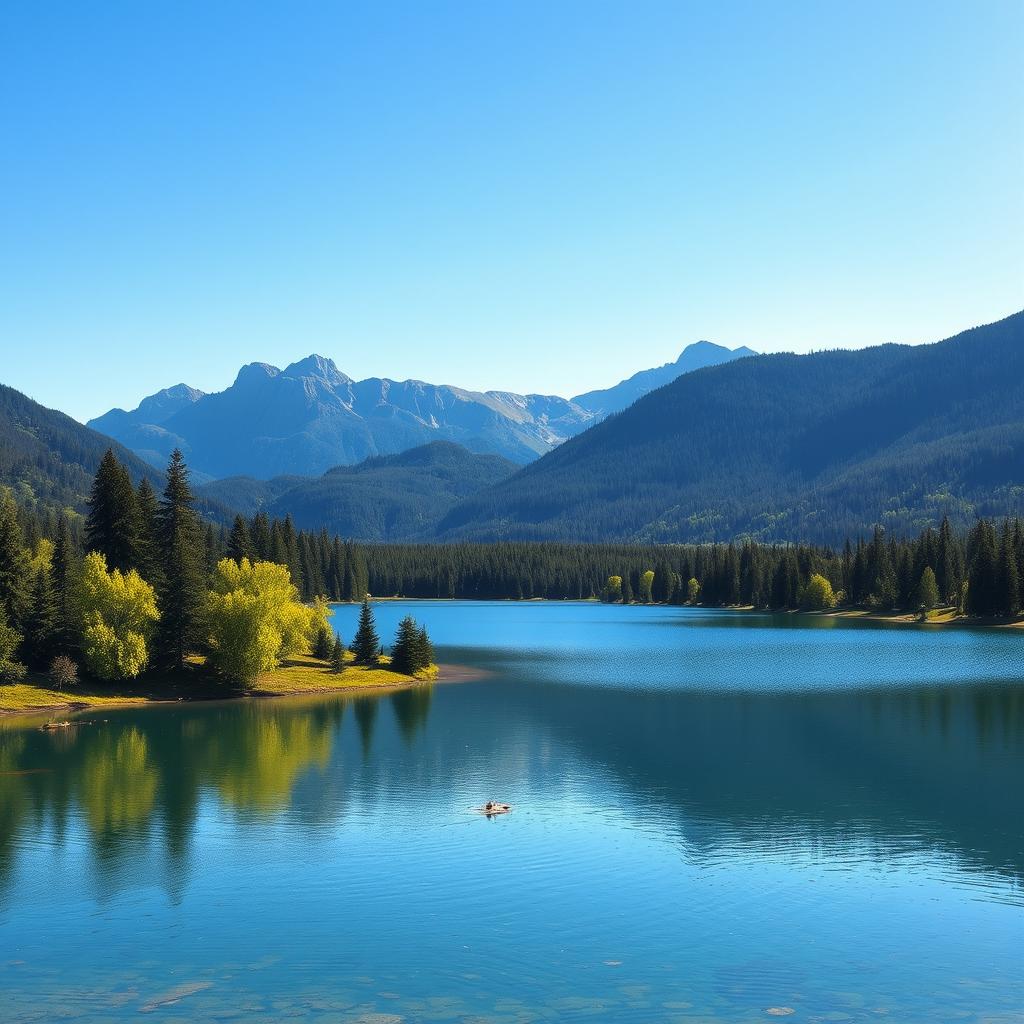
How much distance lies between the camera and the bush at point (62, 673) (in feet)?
307

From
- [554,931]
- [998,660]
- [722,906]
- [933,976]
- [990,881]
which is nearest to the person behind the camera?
[933,976]

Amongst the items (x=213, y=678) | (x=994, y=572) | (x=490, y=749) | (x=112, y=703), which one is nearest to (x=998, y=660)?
(x=994, y=572)

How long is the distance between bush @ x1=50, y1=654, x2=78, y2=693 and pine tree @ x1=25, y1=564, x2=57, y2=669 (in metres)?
1.97

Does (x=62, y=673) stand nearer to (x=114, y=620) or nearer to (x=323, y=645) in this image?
(x=114, y=620)

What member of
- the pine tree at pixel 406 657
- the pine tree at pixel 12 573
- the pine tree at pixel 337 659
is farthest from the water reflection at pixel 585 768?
the pine tree at pixel 12 573

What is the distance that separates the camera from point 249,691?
103m

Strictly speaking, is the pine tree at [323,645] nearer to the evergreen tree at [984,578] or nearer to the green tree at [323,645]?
the green tree at [323,645]

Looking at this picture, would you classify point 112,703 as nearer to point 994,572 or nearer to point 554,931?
point 554,931

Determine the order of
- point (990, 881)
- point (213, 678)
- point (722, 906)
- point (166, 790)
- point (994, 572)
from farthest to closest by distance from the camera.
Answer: point (994, 572) → point (213, 678) → point (166, 790) → point (990, 881) → point (722, 906)

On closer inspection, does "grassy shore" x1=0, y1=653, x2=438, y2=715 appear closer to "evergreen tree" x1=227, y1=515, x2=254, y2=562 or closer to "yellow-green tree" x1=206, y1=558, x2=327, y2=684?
"yellow-green tree" x1=206, y1=558, x2=327, y2=684

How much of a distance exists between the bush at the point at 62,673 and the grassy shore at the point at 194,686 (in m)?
0.64

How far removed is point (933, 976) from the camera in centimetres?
3388

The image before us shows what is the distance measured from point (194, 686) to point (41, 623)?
15032mm

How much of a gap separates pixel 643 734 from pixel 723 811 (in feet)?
80.7
